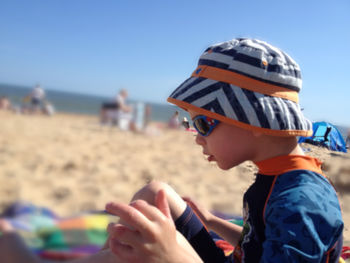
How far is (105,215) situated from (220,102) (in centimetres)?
145

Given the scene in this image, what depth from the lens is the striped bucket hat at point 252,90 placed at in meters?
0.87

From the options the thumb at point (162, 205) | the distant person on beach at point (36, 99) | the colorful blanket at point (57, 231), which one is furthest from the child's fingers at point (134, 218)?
the distant person on beach at point (36, 99)

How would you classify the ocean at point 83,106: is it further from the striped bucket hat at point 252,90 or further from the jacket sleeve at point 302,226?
the jacket sleeve at point 302,226

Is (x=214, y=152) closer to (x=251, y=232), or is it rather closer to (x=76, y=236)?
(x=251, y=232)

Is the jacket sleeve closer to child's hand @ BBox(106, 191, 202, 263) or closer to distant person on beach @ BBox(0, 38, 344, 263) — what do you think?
distant person on beach @ BBox(0, 38, 344, 263)

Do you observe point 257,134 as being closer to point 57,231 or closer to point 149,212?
point 149,212

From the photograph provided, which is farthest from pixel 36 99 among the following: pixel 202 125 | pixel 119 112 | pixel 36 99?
pixel 202 125

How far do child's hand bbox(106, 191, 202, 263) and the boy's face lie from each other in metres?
0.33

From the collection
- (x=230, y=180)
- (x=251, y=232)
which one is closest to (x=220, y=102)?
(x=251, y=232)

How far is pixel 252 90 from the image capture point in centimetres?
89

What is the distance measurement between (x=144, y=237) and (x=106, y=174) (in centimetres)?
252

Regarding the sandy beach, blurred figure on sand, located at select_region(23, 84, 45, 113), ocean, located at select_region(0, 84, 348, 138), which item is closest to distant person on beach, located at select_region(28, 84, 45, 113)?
blurred figure on sand, located at select_region(23, 84, 45, 113)

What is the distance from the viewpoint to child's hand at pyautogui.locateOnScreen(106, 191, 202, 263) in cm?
70

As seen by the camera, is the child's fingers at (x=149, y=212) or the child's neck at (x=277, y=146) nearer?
the child's fingers at (x=149, y=212)
